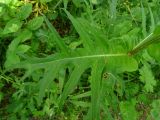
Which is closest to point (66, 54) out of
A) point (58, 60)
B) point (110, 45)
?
point (58, 60)

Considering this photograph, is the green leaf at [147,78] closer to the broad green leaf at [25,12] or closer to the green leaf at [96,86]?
the broad green leaf at [25,12]

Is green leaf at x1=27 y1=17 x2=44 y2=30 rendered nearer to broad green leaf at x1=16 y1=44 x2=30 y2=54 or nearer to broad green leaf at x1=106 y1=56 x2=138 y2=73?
broad green leaf at x1=16 y1=44 x2=30 y2=54

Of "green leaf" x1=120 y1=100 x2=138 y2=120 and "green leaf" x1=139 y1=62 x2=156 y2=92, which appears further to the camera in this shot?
"green leaf" x1=139 y1=62 x2=156 y2=92

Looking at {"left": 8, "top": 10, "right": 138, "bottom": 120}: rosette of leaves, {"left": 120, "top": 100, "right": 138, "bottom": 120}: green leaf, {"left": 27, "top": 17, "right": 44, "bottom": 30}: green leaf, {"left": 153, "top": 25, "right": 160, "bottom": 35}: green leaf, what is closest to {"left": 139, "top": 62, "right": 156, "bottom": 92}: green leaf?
{"left": 120, "top": 100, "right": 138, "bottom": 120}: green leaf

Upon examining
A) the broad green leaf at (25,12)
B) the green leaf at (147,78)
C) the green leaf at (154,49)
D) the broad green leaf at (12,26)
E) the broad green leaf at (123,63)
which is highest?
the broad green leaf at (25,12)

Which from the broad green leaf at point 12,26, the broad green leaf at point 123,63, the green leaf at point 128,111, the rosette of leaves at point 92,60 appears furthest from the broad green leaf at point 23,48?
the broad green leaf at point 123,63

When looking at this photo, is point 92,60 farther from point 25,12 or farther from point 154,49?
point 25,12
